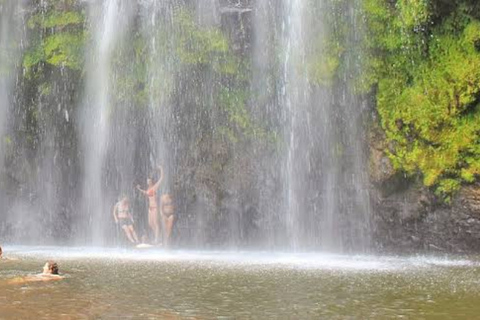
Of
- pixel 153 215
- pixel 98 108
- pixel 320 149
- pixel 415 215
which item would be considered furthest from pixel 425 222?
pixel 98 108

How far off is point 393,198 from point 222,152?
4.92m

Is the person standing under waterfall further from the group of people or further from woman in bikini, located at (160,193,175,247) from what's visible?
woman in bikini, located at (160,193,175,247)

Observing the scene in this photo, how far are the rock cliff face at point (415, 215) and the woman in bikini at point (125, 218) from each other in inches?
270

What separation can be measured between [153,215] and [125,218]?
3.07ft

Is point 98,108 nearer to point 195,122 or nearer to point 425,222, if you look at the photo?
point 195,122

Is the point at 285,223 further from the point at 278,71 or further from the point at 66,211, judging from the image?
the point at 66,211

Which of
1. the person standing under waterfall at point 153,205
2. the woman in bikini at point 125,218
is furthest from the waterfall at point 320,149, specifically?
the woman in bikini at point 125,218

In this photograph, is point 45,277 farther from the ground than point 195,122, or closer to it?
closer to it

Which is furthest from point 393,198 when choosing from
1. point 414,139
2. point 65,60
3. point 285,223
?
point 65,60

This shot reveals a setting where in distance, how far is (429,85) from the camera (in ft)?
45.7

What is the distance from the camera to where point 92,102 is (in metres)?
17.8

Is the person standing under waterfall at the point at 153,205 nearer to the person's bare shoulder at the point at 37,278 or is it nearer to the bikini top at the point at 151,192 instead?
the bikini top at the point at 151,192

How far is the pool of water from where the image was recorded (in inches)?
231

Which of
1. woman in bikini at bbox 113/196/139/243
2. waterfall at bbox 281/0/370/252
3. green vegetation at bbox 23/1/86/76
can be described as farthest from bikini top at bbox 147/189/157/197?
green vegetation at bbox 23/1/86/76
